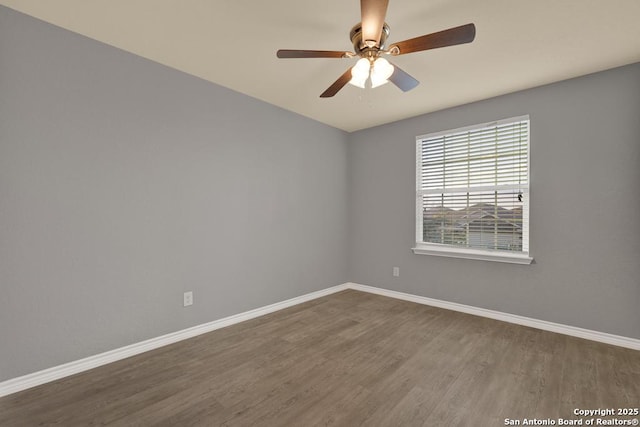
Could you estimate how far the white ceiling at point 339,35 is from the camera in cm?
188

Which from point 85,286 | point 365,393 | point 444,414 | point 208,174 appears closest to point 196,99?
point 208,174

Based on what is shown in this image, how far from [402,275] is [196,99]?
11.2 ft

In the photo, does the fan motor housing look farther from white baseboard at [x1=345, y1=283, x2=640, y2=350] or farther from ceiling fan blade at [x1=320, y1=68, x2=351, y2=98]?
white baseboard at [x1=345, y1=283, x2=640, y2=350]

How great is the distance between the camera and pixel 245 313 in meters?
3.27

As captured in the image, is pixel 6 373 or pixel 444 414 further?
pixel 6 373

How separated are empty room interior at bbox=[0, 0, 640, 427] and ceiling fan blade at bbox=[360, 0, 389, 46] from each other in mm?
14

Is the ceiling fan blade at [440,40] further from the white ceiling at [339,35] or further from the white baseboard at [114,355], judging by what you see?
the white baseboard at [114,355]

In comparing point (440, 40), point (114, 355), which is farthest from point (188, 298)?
point (440, 40)

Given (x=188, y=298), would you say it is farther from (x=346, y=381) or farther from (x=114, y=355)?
(x=346, y=381)

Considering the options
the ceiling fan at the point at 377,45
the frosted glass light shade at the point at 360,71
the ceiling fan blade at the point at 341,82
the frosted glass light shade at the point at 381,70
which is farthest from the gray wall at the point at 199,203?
the frosted glass light shade at the point at 381,70

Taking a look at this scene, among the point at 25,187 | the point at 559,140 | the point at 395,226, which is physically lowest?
the point at 395,226

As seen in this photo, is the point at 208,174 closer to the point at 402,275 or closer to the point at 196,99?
the point at 196,99

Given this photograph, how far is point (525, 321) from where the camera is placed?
311 cm

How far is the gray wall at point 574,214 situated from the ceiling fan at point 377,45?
75.1 inches
